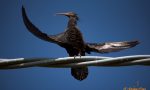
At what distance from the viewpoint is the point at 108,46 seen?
2723 mm

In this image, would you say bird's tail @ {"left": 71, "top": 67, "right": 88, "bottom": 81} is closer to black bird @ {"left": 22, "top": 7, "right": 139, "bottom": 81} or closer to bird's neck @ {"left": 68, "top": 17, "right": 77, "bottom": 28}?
black bird @ {"left": 22, "top": 7, "right": 139, "bottom": 81}

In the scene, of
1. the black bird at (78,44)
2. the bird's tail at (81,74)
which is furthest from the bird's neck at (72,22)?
the bird's tail at (81,74)

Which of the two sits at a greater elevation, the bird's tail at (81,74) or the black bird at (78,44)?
the black bird at (78,44)

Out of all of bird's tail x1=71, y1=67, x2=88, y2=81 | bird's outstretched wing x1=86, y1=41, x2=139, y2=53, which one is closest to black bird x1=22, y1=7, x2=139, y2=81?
bird's outstretched wing x1=86, y1=41, x2=139, y2=53

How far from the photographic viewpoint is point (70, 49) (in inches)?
110

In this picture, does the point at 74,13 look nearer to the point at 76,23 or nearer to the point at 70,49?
the point at 76,23

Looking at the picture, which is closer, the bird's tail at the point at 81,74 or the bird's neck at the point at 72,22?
the bird's tail at the point at 81,74

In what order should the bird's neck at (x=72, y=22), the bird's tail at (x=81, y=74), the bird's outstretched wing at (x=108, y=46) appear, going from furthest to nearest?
the bird's neck at (x=72, y=22) < the bird's outstretched wing at (x=108, y=46) < the bird's tail at (x=81, y=74)

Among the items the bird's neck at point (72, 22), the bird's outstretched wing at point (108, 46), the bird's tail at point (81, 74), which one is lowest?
the bird's tail at point (81, 74)

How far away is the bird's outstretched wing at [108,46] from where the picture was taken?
2562 mm

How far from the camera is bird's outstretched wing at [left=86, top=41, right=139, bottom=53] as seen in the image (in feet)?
8.41

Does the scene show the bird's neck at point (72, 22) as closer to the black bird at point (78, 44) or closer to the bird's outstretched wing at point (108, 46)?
the black bird at point (78, 44)

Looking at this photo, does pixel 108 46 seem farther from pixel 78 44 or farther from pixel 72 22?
pixel 72 22

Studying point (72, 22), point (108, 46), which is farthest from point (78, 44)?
point (72, 22)
